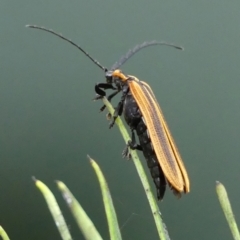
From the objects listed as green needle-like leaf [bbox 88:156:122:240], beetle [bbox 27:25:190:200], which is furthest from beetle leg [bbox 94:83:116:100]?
green needle-like leaf [bbox 88:156:122:240]

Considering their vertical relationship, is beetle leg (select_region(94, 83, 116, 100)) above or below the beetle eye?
below

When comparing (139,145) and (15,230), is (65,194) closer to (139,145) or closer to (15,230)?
(139,145)

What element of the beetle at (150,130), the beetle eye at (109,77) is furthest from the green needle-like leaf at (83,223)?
the beetle eye at (109,77)

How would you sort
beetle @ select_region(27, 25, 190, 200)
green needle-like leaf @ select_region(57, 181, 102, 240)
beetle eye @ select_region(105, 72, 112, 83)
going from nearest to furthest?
green needle-like leaf @ select_region(57, 181, 102, 240) → beetle @ select_region(27, 25, 190, 200) → beetle eye @ select_region(105, 72, 112, 83)

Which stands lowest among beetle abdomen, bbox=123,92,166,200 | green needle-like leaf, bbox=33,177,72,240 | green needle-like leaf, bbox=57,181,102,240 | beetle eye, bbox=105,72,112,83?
green needle-like leaf, bbox=33,177,72,240

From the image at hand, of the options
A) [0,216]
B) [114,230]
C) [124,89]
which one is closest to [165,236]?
[114,230]

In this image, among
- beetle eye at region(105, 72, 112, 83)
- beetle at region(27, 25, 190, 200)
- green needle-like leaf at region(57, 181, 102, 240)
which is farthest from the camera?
beetle eye at region(105, 72, 112, 83)

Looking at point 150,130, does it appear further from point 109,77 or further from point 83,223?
point 83,223

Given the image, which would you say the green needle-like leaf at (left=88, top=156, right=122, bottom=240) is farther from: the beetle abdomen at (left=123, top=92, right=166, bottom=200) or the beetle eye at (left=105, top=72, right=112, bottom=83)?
the beetle eye at (left=105, top=72, right=112, bottom=83)
